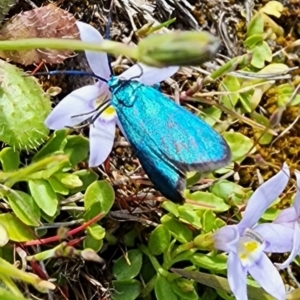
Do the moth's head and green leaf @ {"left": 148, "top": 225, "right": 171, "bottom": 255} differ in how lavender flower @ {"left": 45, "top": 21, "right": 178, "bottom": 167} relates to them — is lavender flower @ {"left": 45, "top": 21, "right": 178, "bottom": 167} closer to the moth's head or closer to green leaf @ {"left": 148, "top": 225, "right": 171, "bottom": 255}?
the moth's head

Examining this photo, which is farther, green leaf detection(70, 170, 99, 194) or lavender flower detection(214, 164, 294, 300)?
green leaf detection(70, 170, 99, 194)

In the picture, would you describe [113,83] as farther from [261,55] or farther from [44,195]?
[261,55]

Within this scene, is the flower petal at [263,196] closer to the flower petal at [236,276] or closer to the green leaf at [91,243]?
the flower petal at [236,276]

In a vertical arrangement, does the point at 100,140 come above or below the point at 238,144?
above

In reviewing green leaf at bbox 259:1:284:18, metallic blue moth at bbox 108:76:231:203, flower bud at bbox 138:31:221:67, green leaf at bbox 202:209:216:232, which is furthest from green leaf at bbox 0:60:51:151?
green leaf at bbox 259:1:284:18

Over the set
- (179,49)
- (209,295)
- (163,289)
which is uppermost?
(179,49)

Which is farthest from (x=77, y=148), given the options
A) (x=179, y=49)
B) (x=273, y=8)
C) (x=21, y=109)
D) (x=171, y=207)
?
(x=273, y=8)
